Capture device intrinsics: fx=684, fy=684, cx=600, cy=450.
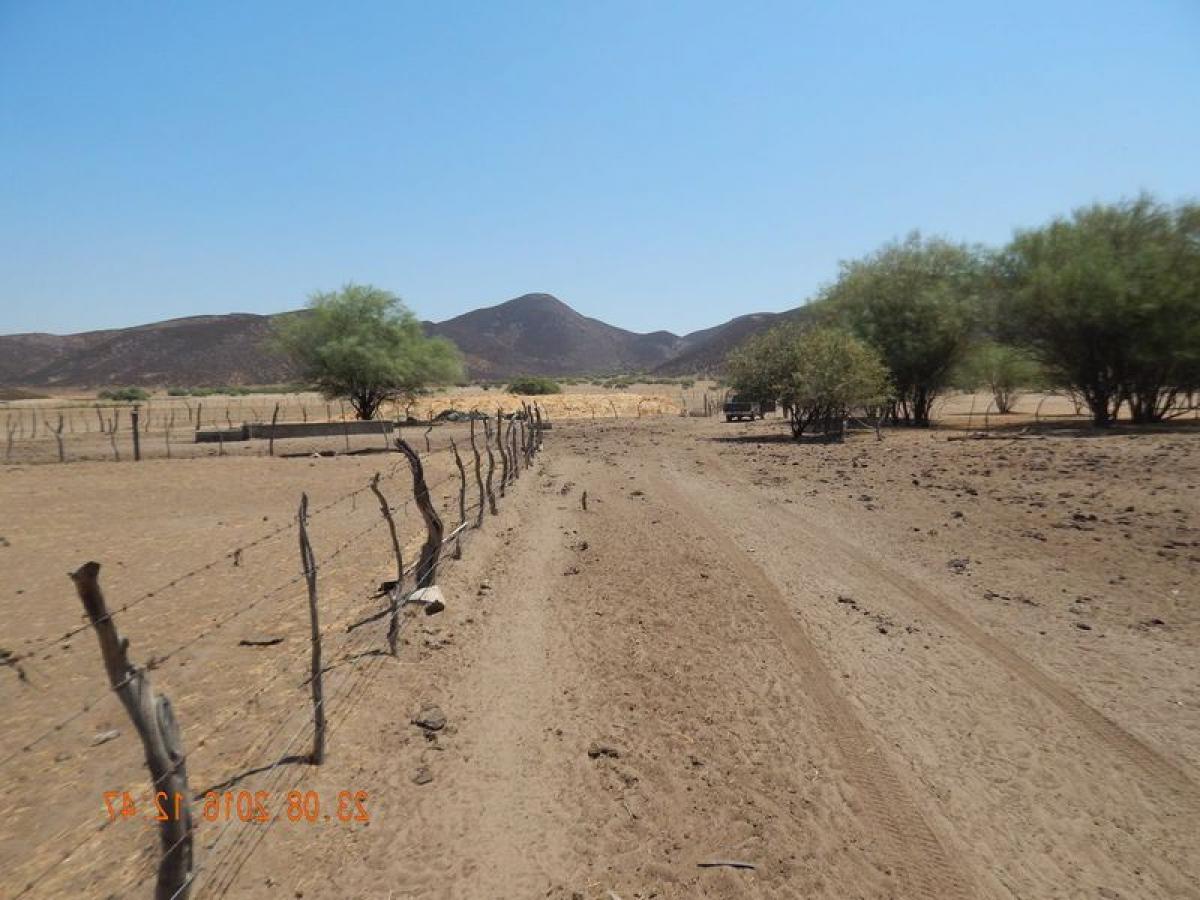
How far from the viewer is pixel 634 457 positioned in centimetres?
2377

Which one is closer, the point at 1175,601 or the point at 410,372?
the point at 1175,601

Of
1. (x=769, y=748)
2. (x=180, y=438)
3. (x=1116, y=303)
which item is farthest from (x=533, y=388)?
(x=769, y=748)

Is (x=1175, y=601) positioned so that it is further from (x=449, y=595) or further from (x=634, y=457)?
(x=634, y=457)

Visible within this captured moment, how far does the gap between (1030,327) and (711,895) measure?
102 feet

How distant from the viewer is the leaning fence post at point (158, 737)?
2.91m

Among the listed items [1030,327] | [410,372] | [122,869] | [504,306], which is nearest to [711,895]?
[122,869]

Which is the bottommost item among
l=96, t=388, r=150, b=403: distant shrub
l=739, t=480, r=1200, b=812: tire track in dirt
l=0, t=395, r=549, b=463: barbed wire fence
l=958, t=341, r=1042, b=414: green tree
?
l=0, t=395, r=549, b=463: barbed wire fence

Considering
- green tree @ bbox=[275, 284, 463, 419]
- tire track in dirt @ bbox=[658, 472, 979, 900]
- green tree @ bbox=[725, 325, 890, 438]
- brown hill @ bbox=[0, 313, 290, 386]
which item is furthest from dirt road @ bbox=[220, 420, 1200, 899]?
brown hill @ bbox=[0, 313, 290, 386]

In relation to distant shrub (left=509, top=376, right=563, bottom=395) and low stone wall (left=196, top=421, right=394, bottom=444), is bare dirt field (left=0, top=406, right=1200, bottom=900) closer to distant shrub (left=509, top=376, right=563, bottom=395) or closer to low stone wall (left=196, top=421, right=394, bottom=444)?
low stone wall (left=196, top=421, right=394, bottom=444)

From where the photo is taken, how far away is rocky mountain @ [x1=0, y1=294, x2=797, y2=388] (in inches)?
4242

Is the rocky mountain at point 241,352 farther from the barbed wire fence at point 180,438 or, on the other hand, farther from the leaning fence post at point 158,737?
the leaning fence post at point 158,737

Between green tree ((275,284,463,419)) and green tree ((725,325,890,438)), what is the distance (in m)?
20.3
